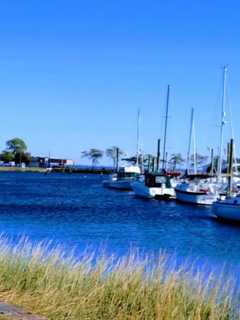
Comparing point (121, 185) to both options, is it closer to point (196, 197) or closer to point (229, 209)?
point (196, 197)

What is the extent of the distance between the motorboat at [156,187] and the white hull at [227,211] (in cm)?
2594

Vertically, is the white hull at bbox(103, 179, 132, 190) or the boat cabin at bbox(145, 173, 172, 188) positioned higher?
the boat cabin at bbox(145, 173, 172, 188)

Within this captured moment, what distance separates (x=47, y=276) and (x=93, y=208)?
49176 millimetres

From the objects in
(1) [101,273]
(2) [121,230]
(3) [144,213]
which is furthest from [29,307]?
(3) [144,213]

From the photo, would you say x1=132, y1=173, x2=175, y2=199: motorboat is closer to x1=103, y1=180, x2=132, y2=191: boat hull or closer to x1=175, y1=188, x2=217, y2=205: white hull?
x1=175, y1=188, x2=217, y2=205: white hull

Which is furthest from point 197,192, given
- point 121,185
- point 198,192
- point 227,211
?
point 121,185

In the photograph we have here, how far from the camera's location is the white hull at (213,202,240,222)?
44.2 meters

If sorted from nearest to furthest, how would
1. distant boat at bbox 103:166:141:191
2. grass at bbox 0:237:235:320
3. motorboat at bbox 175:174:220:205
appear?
grass at bbox 0:237:235:320
motorboat at bbox 175:174:220:205
distant boat at bbox 103:166:141:191

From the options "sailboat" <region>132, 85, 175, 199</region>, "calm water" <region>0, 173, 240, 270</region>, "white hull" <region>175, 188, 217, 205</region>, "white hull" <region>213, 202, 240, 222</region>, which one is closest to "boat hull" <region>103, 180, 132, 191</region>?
"sailboat" <region>132, 85, 175, 199</region>

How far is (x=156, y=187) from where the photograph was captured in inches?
2940

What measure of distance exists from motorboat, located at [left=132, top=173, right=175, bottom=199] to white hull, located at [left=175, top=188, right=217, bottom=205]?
20.2 feet

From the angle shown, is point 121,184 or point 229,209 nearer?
point 229,209

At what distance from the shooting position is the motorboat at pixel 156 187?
73438 mm

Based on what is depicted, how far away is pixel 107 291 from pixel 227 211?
35656 millimetres
